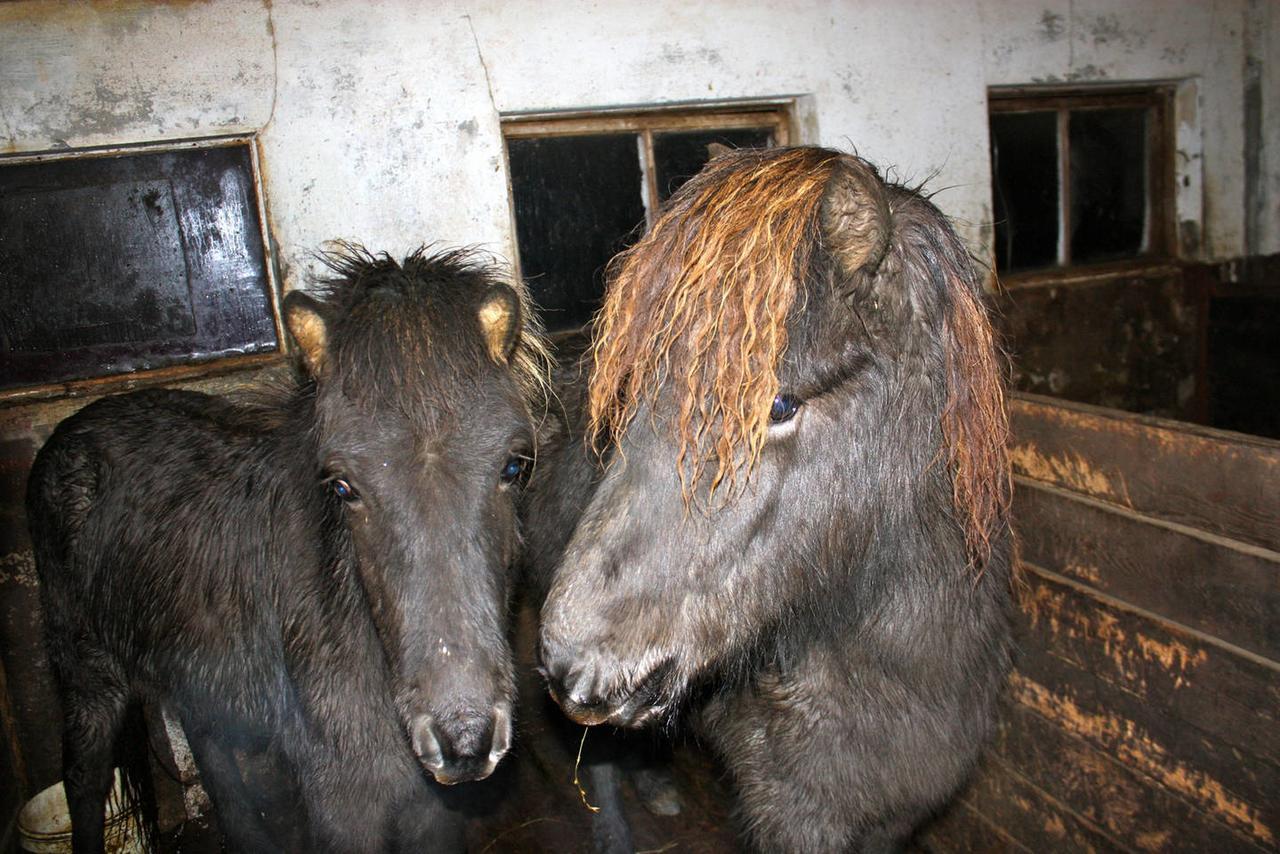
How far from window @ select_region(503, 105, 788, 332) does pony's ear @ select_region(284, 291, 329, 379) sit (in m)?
2.36

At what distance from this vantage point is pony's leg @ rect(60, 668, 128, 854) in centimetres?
353

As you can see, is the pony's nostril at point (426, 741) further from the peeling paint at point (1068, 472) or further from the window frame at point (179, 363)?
the window frame at point (179, 363)

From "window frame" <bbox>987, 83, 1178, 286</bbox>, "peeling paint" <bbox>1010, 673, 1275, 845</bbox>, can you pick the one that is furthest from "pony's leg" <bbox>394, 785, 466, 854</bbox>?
"window frame" <bbox>987, 83, 1178, 286</bbox>

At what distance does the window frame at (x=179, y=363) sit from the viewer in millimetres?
3896

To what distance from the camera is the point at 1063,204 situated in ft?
20.4

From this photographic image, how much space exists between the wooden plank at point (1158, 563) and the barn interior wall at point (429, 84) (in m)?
2.21

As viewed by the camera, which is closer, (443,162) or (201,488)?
(201,488)

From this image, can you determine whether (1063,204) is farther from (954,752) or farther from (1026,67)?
(954,752)

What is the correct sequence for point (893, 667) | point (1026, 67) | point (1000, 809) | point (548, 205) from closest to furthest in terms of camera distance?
point (893, 667) → point (1000, 809) → point (548, 205) → point (1026, 67)

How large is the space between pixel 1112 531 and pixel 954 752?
0.92m

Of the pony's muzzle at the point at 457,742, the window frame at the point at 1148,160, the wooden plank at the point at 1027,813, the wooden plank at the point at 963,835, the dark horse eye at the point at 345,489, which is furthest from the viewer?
the window frame at the point at 1148,160

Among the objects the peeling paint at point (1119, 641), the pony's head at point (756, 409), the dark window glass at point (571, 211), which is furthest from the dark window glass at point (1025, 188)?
the pony's head at point (756, 409)

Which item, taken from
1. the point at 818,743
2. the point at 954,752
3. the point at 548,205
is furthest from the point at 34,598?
the point at 954,752

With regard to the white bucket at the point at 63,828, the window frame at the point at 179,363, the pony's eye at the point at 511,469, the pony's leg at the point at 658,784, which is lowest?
the pony's leg at the point at 658,784
